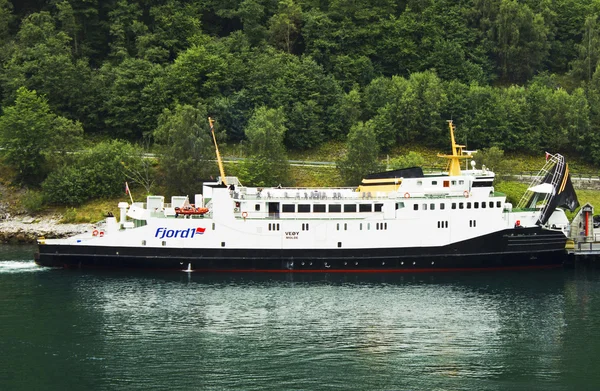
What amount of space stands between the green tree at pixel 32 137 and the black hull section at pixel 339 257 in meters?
23.3

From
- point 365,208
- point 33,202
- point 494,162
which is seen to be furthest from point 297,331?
point 33,202

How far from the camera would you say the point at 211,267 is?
235ft

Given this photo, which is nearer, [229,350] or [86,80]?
[229,350]

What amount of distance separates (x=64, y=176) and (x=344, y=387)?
49774mm

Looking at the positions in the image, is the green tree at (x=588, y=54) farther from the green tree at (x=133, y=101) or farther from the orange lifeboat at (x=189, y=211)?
the orange lifeboat at (x=189, y=211)

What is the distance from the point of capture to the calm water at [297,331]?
157ft

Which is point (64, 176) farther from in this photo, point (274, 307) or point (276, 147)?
point (274, 307)

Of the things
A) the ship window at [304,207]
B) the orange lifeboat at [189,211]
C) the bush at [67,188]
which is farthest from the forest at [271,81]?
the ship window at [304,207]

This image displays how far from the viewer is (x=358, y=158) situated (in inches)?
3465

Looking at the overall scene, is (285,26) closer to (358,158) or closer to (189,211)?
(358,158)

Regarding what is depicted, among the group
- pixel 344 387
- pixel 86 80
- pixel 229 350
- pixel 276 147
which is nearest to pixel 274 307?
pixel 229 350

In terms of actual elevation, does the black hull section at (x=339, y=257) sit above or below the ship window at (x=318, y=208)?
below

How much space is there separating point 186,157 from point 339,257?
2215 cm

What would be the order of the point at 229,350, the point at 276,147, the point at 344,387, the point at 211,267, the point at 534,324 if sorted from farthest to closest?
the point at 276,147 < the point at 211,267 < the point at 534,324 < the point at 229,350 < the point at 344,387
